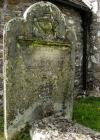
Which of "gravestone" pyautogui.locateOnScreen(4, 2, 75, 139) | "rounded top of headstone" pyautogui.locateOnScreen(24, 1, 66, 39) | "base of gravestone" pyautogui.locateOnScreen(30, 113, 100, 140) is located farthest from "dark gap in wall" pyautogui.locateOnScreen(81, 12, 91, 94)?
"base of gravestone" pyautogui.locateOnScreen(30, 113, 100, 140)

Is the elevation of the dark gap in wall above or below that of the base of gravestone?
above

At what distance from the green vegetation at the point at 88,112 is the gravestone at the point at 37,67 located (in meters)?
0.39

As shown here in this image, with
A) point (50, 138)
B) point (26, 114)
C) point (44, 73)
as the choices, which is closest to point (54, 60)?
point (44, 73)

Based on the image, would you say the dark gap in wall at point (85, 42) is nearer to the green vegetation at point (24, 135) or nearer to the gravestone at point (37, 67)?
the gravestone at point (37, 67)

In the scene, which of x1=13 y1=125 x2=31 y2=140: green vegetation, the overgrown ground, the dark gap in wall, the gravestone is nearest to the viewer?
the gravestone

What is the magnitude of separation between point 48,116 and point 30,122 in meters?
0.40

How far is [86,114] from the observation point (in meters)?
6.41

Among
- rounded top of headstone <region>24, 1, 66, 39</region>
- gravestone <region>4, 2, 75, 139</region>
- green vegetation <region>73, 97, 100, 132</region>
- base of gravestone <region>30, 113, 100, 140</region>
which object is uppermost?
rounded top of headstone <region>24, 1, 66, 39</region>

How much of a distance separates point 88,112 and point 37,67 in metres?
1.94

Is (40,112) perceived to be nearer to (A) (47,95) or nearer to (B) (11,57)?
(A) (47,95)

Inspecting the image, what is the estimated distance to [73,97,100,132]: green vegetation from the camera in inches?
231

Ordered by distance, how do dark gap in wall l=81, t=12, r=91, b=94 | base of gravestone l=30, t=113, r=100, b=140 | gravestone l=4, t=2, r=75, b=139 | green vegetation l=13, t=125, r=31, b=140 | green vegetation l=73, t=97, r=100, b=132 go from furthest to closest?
1. dark gap in wall l=81, t=12, r=91, b=94
2. green vegetation l=73, t=97, r=100, b=132
3. green vegetation l=13, t=125, r=31, b=140
4. gravestone l=4, t=2, r=75, b=139
5. base of gravestone l=30, t=113, r=100, b=140

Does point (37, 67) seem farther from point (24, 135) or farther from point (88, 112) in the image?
point (88, 112)

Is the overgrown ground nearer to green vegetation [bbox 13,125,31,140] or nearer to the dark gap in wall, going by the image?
green vegetation [bbox 13,125,31,140]
